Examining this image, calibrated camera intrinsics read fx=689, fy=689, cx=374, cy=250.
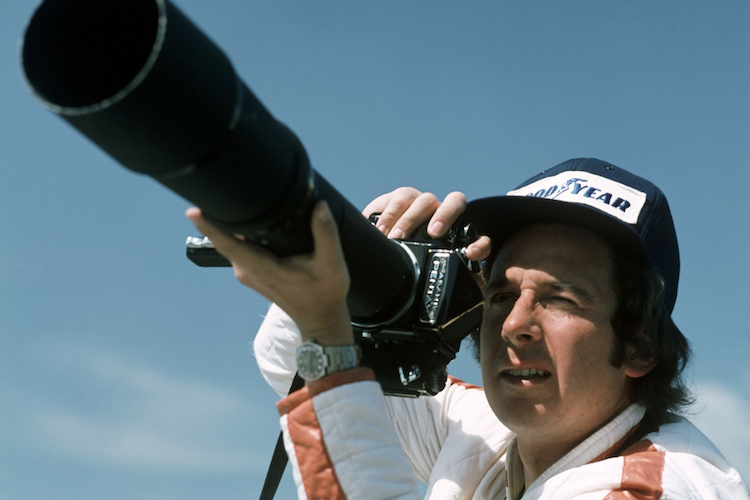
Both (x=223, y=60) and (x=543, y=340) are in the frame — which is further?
(x=543, y=340)

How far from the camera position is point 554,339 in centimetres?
221

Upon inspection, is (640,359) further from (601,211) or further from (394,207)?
(394,207)

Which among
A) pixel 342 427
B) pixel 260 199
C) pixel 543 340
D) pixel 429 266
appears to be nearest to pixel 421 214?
pixel 429 266

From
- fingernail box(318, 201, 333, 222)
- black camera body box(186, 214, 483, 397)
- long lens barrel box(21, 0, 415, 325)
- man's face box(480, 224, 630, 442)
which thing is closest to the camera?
long lens barrel box(21, 0, 415, 325)

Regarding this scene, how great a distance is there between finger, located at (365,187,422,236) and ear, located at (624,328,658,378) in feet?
3.02

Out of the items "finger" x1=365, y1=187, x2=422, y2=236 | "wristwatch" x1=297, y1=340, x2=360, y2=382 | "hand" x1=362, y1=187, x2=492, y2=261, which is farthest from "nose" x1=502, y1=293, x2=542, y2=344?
"wristwatch" x1=297, y1=340, x2=360, y2=382

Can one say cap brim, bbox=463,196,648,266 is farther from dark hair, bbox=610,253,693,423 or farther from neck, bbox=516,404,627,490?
neck, bbox=516,404,627,490

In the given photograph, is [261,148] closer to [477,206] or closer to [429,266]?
[429,266]

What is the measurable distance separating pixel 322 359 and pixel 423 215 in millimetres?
809

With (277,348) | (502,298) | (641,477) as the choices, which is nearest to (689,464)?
(641,477)

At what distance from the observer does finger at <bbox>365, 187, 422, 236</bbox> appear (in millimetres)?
2195

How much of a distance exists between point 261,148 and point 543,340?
4.48 ft

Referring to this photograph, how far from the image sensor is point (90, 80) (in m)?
1.06

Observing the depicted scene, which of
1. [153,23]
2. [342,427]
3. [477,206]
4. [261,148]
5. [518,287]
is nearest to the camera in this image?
[153,23]
